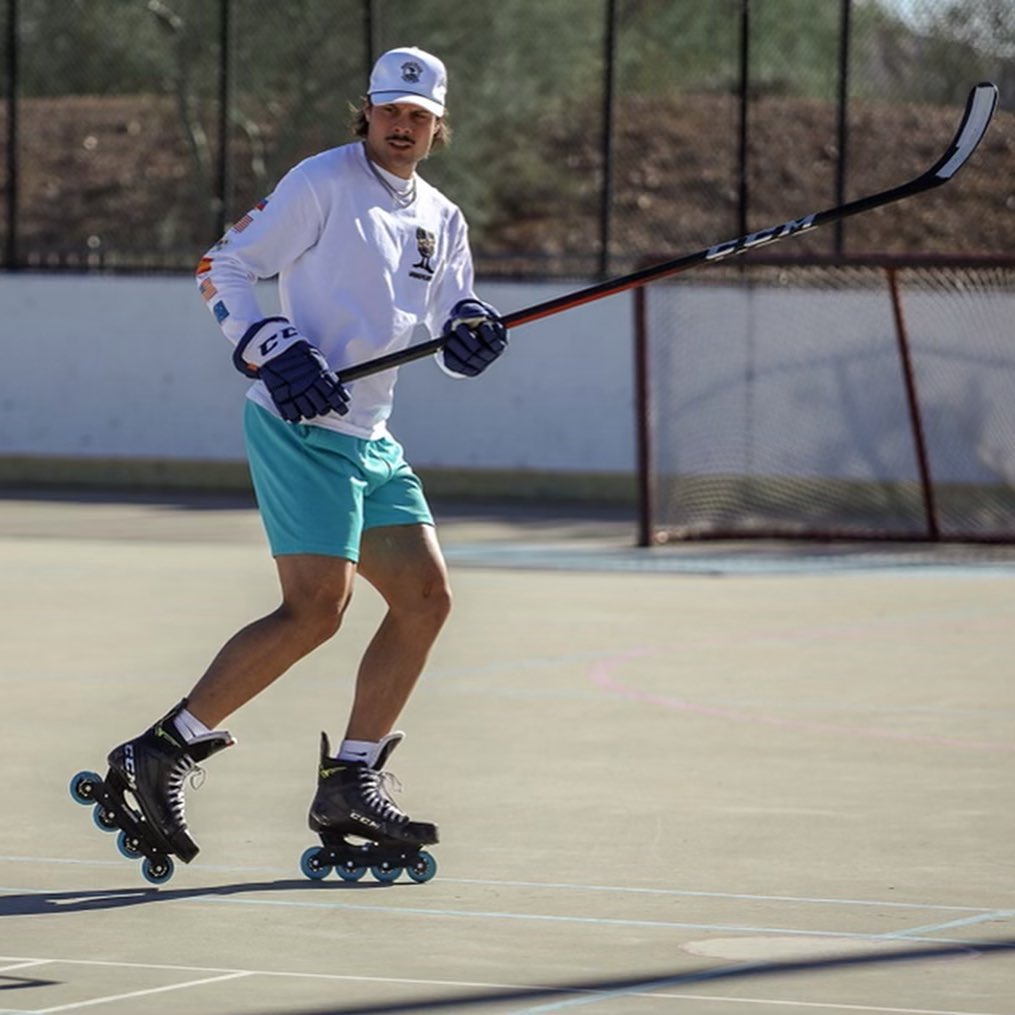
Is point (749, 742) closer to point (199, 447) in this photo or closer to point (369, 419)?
point (369, 419)

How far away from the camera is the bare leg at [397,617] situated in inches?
240

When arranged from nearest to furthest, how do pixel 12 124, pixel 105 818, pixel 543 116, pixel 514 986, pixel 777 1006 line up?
1. pixel 777 1006
2. pixel 514 986
3. pixel 105 818
4. pixel 12 124
5. pixel 543 116

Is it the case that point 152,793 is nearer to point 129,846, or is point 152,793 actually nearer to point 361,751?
point 129,846

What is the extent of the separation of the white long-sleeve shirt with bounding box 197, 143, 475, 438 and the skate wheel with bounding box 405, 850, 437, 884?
100 centimetres

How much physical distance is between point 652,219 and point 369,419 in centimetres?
2057

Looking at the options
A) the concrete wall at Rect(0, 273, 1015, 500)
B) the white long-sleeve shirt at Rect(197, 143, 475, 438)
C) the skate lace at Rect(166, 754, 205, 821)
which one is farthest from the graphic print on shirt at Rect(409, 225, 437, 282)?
the concrete wall at Rect(0, 273, 1015, 500)

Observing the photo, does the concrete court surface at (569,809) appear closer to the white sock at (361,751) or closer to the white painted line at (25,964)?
the white painted line at (25,964)

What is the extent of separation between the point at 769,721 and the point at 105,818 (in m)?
3.42

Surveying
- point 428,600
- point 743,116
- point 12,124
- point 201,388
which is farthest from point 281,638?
point 12,124

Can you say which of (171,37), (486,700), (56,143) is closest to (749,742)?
(486,700)

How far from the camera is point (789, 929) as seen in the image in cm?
537

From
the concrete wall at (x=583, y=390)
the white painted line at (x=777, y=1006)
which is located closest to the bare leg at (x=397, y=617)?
the white painted line at (x=777, y=1006)

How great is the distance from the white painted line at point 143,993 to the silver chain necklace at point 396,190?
2.05 metres

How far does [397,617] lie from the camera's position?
6121 mm
